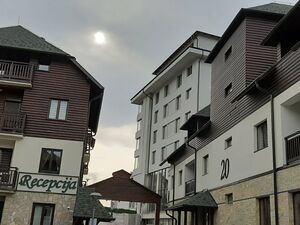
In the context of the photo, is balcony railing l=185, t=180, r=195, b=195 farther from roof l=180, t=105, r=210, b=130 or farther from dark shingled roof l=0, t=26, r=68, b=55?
dark shingled roof l=0, t=26, r=68, b=55

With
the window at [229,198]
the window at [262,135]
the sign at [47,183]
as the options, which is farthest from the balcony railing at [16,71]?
the window at [262,135]

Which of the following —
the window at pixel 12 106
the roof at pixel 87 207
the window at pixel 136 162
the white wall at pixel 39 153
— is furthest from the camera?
the window at pixel 136 162

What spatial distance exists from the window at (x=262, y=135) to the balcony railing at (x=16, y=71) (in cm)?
1230

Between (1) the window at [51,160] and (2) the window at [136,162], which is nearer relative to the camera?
(1) the window at [51,160]

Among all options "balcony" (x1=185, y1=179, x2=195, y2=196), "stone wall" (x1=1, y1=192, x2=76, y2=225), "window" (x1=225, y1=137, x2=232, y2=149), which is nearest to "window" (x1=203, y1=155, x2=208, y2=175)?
"balcony" (x1=185, y1=179, x2=195, y2=196)

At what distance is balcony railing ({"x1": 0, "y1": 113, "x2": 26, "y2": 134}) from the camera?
65.1 feet

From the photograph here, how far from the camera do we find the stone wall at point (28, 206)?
61.6 feet

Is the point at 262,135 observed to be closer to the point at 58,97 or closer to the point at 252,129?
the point at 252,129

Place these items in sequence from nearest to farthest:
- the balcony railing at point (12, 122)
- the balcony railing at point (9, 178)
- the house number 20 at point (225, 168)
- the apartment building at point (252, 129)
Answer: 1. the apartment building at point (252, 129)
2. the house number 20 at point (225, 168)
3. the balcony railing at point (9, 178)
4. the balcony railing at point (12, 122)

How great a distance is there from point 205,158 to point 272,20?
783 cm

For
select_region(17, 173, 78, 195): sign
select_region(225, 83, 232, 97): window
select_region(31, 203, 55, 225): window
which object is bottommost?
select_region(31, 203, 55, 225): window

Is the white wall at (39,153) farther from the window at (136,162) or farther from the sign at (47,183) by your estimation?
the window at (136,162)

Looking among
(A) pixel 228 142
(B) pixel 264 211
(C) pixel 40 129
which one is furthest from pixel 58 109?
(B) pixel 264 211

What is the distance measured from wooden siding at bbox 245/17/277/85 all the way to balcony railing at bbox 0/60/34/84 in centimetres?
1135
